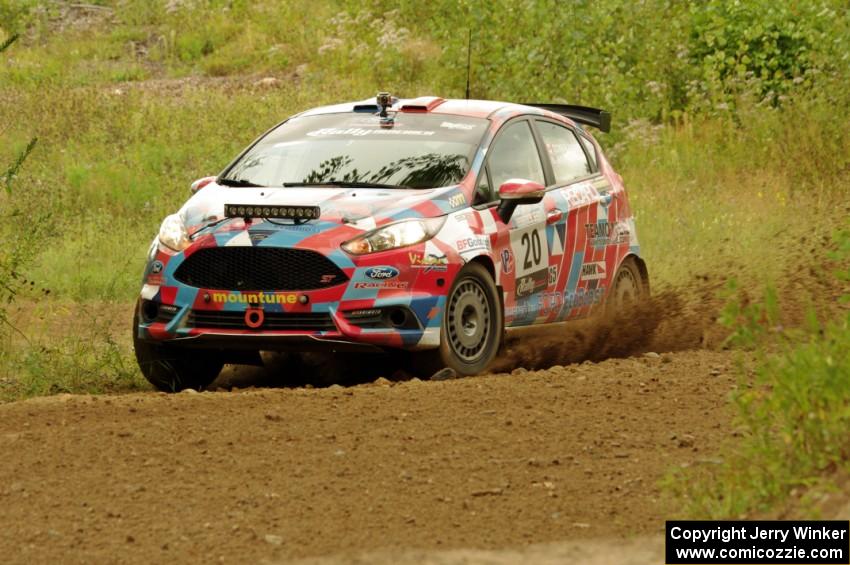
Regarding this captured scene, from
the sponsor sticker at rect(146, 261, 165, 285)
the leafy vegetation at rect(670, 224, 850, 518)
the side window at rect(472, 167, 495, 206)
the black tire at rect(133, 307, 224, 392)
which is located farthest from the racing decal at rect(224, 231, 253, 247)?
the leafy vegetation at rect(670, 224, 850, 518)

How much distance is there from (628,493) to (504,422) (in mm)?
1276

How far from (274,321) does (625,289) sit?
348cm

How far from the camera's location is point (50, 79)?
22297mm

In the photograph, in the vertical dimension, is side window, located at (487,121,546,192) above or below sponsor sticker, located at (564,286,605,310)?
above

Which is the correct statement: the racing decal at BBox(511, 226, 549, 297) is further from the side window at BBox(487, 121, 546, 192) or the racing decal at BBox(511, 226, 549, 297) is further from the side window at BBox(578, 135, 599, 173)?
the side window at BBox(578, 135, 599, 173)

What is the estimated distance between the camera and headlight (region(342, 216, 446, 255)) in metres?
9.09

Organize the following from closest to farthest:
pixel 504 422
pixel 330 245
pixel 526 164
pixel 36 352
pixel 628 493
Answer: pixel 628 493
pixel 504 422
pixel 330 245
pixel 36 352
pixel 526 164

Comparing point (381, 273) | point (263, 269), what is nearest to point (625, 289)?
point (381, 273)

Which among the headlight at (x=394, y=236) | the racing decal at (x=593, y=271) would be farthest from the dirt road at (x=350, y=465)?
the racing decal at (x=593, y=271)

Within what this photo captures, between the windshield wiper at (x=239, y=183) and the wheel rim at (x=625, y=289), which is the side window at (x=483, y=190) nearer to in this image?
the windshield wiper at (x=239, y=183)

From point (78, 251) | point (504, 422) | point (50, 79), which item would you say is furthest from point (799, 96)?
point (504, 422)

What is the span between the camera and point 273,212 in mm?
9297

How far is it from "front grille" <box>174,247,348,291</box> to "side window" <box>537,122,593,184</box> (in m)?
2.50

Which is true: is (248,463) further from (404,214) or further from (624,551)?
(404,214)
